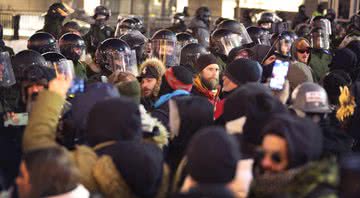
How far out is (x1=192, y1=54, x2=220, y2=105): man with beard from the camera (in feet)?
25.5

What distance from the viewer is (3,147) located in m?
5.14

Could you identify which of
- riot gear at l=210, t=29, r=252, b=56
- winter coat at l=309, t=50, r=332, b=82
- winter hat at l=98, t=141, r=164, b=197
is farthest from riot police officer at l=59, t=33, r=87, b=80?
winter hat at l=98, t=141, r=164, b=197

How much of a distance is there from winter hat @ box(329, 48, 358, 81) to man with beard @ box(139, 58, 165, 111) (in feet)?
13.2

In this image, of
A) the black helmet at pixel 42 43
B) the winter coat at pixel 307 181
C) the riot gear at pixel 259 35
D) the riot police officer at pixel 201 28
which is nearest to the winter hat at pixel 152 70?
the black helmet at pixel 42 43

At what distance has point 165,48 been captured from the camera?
10.3m

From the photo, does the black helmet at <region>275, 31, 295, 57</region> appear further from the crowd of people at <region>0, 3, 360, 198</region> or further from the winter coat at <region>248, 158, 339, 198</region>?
the winter coat at <region>248, 158, 339, 198</region>

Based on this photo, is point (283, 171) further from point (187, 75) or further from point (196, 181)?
point (187, 75)

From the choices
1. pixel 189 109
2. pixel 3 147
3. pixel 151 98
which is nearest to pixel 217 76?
pixel 151 98

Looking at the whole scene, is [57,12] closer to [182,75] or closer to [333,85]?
[333,85]

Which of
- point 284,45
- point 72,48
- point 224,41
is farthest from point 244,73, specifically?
point 224,41

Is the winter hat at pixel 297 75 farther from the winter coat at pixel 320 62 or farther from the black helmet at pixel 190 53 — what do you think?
the winter coat at pixel 320 62

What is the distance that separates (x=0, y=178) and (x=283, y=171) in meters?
1.46

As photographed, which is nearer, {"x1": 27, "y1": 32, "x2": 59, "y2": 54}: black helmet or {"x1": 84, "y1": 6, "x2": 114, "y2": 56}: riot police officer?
{"x1": 27, "y1": 32, "x2": 59, "y2": 54}: black helmet

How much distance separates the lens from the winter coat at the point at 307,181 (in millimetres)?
4012
